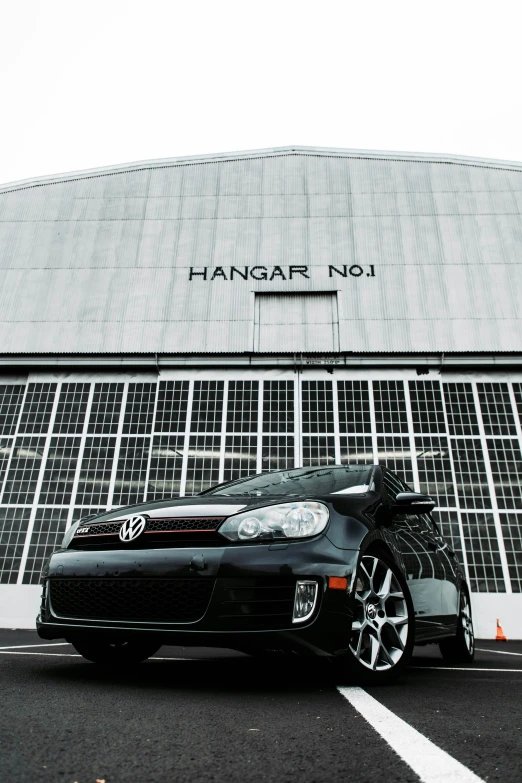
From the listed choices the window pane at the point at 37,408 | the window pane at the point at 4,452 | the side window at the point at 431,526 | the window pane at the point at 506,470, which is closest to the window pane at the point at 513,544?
the window pane at the point at 506,470

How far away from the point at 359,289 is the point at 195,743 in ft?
58.1

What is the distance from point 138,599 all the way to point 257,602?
2.00 feet

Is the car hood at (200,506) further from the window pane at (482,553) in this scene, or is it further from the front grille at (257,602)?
the window pane at (482,553)

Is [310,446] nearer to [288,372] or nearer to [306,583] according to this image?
[288,372]

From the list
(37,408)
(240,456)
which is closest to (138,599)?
(240,456)

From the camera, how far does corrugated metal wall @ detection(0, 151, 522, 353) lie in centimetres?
1827

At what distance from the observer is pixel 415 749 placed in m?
1.79

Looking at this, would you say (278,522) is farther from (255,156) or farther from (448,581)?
(255,156)

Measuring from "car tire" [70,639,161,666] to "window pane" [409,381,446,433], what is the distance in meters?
13.7

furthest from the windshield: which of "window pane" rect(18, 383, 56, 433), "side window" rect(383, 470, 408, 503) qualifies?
"window pane" rect(18, 383, 56, 433)

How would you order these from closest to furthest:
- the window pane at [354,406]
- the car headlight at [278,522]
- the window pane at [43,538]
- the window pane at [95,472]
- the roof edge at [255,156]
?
1. the car headlight at [278,522]
2. the window pane at [43,538]
3. the window pane at [95,472]
4. the window pane at [354,406]
5. the roof edge at [255,156]

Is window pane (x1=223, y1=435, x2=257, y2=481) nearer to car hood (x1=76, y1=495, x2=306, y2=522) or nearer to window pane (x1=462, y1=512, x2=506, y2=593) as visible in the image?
window pane (x1=462, y1=512, x2=506, y2=593)

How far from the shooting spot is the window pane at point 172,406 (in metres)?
16.9

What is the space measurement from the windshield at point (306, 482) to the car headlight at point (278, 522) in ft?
0.82
